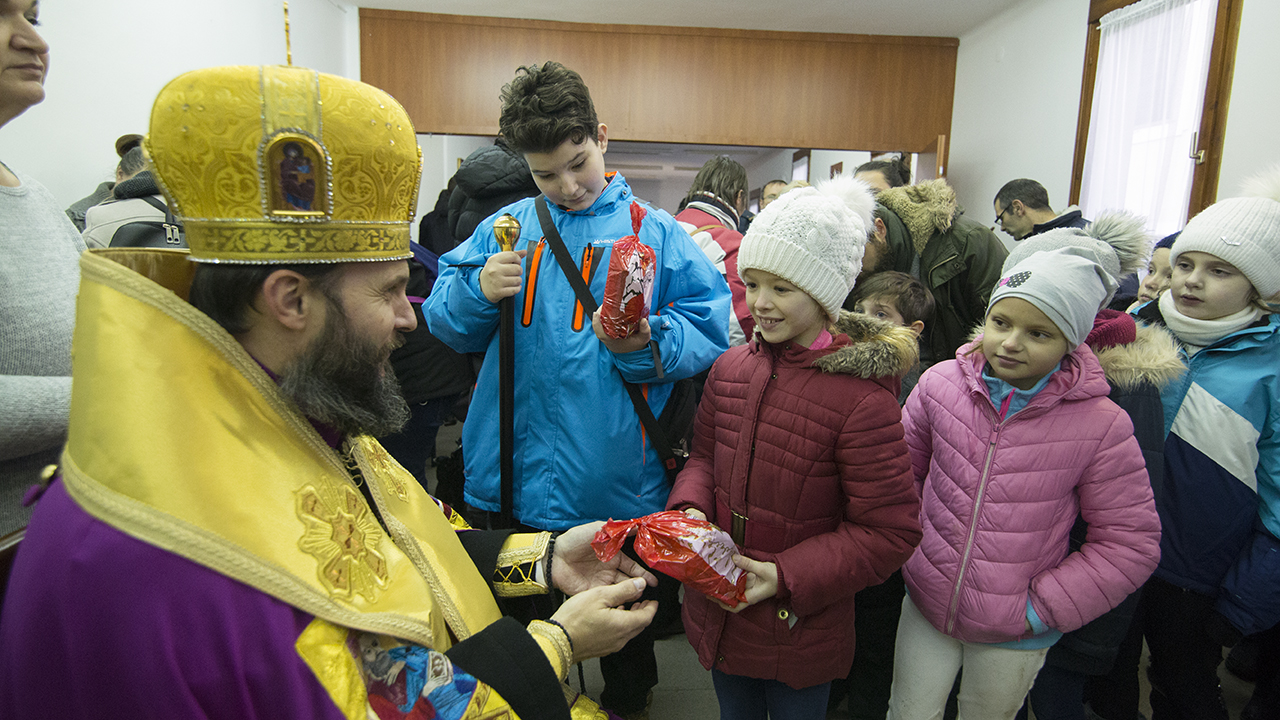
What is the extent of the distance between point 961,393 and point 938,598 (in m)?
0.53

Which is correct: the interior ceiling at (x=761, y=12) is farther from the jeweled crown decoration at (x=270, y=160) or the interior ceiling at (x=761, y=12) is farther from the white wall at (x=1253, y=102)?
the jeweled crown decoration at (x=270, y=160)

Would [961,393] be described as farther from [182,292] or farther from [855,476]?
[182,292]

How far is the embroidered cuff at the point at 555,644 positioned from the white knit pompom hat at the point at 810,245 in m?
0.91

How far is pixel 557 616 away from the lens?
1.14 meters

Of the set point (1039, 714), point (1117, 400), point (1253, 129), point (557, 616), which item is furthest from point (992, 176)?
point (557, 616)

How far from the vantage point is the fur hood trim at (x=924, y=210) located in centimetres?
301

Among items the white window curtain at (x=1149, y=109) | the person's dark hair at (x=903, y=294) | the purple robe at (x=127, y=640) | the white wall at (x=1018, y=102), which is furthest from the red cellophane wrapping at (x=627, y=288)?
the white wall at (x=1018, y=102)

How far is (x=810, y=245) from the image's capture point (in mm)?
1537

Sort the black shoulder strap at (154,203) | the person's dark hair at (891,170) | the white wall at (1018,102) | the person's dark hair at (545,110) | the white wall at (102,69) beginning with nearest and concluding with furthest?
1. the person's dark hair at (545,110)
2. the black shoulder strap at (154,203)
3. the white wall at (102,69)
4. the person's dark hair at (891,170)
5. the white wall at (1018,102)

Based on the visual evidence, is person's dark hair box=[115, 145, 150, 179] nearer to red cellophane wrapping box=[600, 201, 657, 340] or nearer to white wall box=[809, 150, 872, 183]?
red cellophane wrapping box=[600, 201, 657, 340]

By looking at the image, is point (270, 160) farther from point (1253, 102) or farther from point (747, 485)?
point (1253, 102)

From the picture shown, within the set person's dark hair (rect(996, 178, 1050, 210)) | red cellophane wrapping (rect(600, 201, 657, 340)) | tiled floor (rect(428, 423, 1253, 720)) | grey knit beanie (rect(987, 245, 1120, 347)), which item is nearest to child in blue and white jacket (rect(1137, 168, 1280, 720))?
grey knit beanie (rect(987, 245, 1120, 347))

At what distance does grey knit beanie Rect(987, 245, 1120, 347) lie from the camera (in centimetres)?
163

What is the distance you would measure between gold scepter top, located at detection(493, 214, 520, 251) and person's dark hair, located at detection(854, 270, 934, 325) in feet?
4.48
